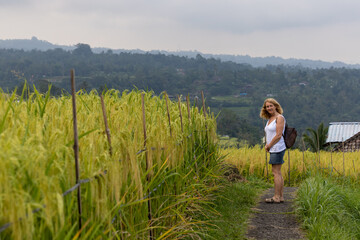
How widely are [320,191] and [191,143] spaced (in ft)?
7.19

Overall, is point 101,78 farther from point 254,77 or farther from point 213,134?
point 213,134

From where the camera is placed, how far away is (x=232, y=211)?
6516 millimetres

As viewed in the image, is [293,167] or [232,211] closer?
[232,211]

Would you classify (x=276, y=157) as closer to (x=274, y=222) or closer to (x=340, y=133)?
(x=274, y=222)

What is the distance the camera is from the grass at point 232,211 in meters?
5.45

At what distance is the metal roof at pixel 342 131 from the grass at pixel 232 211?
1243 inches

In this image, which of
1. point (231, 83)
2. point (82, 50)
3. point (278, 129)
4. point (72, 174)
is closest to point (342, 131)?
point (278, 129)

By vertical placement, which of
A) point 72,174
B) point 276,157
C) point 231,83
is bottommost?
point 231,83

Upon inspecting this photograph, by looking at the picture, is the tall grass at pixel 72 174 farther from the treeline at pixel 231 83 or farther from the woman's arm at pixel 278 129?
the treeline at pixel 231 83

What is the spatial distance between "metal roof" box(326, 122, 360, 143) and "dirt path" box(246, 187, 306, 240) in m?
32.3

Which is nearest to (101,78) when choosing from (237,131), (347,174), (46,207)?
(237,131)

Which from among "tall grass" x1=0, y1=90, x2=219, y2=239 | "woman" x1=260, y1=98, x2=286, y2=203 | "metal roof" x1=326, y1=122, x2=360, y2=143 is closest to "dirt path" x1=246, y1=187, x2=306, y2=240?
"woman" x1=260, y1=98, x2=286, y2=203

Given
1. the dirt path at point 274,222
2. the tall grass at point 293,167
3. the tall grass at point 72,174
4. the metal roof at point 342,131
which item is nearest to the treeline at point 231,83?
the metal roof at point 342,131

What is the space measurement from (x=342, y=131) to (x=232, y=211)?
35.6 metres
